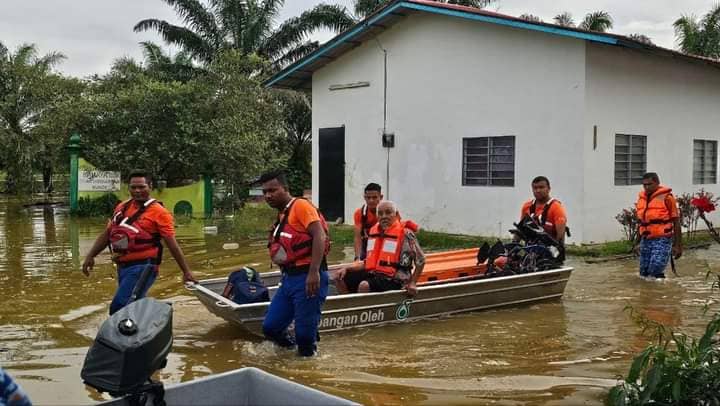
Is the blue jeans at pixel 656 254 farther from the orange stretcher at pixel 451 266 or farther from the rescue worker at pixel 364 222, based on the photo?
the rescue worker at pixel 364 222

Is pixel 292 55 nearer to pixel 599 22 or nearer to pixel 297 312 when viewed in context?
pixel 599 22

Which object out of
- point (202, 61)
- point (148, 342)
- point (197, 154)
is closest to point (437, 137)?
point (197, 154)

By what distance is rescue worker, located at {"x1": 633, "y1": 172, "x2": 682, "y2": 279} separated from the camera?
34.8ft

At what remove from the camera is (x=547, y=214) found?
9.20 m

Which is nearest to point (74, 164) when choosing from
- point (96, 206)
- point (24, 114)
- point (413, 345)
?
point (96, 206)

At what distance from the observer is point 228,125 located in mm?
21250

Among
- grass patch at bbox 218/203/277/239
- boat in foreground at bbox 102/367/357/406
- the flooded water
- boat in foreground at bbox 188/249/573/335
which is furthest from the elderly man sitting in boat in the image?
grass patch at bbox 218/203/277/239

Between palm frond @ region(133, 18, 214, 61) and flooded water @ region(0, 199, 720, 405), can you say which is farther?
palm frond @ region(133, 18, 214, 61)

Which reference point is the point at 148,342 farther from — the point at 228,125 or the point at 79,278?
the point at 228,125

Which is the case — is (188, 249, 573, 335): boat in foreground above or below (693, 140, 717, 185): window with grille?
below

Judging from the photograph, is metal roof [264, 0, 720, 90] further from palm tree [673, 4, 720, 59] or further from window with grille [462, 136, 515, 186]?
palm tree [673, 4, 720, 59]

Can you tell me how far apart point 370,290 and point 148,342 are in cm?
459

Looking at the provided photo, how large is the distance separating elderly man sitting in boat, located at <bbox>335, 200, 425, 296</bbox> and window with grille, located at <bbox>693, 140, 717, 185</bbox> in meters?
12.1

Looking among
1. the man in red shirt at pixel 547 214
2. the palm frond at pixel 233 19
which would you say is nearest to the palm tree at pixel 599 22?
the palm frond at pixel 233 19
